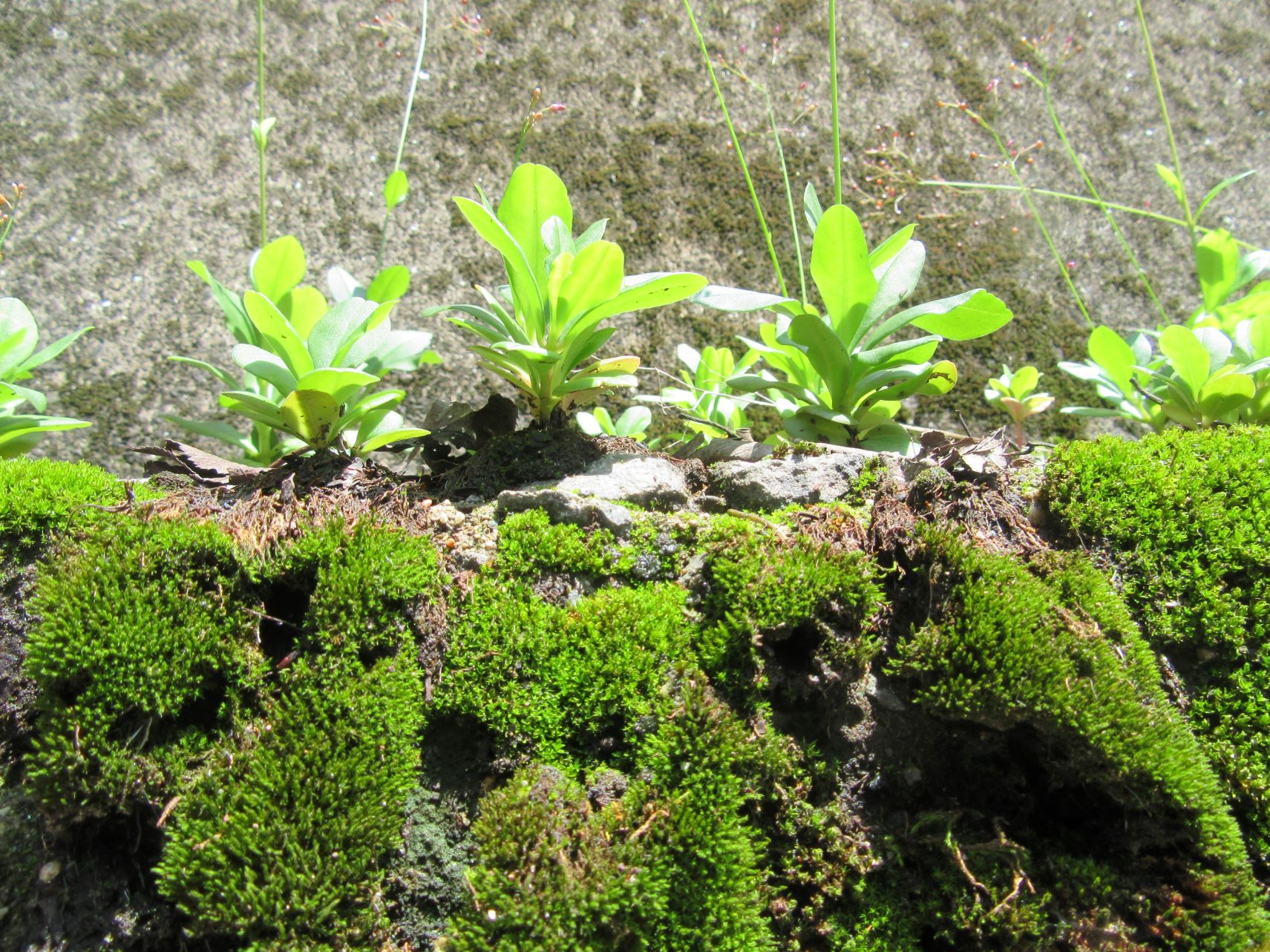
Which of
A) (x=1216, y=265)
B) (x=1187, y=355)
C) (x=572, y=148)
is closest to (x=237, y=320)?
(x=572, y=148)

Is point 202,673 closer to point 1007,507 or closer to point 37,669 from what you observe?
point 37,669

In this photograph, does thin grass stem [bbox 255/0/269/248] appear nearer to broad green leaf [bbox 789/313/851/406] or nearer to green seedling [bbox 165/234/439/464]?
green seedling [bbox 165/234/439/464]

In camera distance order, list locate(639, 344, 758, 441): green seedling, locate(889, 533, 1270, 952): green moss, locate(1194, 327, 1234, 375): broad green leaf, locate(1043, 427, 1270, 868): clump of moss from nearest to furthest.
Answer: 1. locate(889, 533, 1270, 952): green moss
2. locate(1043, 427, 1270, 868): clump of moss
3. locate(1194, 327, 1234, 375): broad green leaf
4. locate(639, 344, 758, 441): green seedling

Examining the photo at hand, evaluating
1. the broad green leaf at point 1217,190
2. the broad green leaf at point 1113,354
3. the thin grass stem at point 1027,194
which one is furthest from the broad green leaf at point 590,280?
the thin grass stem at point 1027,194

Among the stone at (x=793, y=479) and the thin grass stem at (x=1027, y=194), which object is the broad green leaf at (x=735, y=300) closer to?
the stone at (x=793, y=479)

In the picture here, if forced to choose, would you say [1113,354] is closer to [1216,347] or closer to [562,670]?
[1216,347]

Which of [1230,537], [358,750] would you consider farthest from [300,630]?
[1230,537]

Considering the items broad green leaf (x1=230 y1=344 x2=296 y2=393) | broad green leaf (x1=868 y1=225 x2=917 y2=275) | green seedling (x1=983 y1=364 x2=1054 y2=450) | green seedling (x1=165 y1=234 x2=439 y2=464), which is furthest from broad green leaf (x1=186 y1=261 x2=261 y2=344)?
green seedling (x1=983 y1=364 x2=1054 y2=450)
